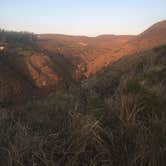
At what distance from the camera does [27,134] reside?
3.40m

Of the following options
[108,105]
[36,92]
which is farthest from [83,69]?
[108,105]

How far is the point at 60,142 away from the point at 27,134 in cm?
39

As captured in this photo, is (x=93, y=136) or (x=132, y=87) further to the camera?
(x=132, y=87)

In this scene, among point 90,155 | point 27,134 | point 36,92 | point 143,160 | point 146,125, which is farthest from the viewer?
point 36,92

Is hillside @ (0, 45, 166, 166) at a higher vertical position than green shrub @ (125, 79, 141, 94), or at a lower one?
lower

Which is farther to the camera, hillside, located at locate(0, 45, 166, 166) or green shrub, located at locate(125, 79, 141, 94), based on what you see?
green shrub, located at locate(125, 79, 141, 94)

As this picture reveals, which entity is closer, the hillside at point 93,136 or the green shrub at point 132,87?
the hillside at point 93,136

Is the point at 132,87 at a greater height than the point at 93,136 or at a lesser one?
greater

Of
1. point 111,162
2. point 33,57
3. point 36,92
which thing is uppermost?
point 111,162

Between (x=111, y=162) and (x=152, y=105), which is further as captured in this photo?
(x=152, y=105)

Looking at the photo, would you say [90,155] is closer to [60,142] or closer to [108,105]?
[60,142]

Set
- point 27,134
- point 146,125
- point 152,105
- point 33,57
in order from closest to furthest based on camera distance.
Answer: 1. point 27,134
2. point 146,125
3. point 152,105
4. point 33,57

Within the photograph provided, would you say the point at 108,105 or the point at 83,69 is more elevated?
the point at 108,105

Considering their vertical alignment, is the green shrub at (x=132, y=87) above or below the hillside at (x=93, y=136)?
above
